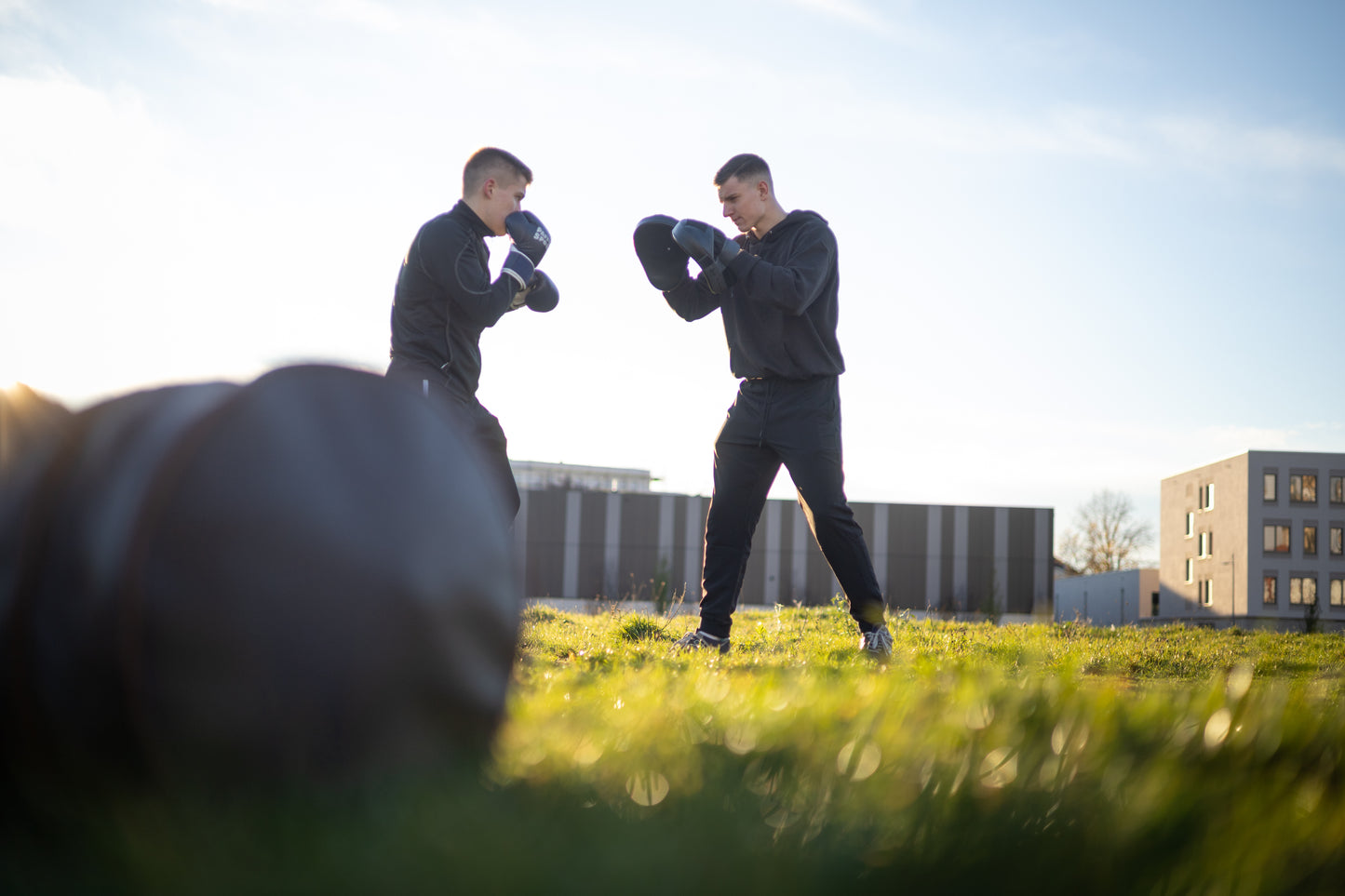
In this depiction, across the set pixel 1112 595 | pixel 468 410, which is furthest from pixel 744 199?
pixel 1112 595

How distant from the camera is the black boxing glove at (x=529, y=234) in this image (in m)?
5.89

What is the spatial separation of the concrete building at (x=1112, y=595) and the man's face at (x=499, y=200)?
81.0 m

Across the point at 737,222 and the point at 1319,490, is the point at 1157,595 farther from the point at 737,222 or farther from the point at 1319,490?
the point at 737,222

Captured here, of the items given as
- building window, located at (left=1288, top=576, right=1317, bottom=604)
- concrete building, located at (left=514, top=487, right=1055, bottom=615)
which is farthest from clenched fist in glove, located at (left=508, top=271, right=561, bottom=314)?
building window, located at (left=1288, top=576, right=1317, bottom=604)

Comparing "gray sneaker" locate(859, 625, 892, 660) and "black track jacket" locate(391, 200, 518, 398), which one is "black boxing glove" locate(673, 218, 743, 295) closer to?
"black track jacket" locate(391, 200, 518, 398)

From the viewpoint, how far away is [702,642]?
531cm

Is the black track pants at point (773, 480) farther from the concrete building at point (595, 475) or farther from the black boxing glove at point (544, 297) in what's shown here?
the concrete building at point (595, 475)

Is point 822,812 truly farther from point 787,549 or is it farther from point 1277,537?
point 1277,537

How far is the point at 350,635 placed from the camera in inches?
56.5

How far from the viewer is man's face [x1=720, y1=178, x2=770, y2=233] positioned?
6008 mm

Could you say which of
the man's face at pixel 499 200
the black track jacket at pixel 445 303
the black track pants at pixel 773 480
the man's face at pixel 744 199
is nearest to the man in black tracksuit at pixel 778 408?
A: the black track pants at pixel 773 480

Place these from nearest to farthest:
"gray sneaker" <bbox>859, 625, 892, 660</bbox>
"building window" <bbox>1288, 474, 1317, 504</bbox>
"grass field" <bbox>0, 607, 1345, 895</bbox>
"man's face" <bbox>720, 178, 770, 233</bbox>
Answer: "grass field" <bbox>0, 607, 1345, 895</bbox> < "gray sneaker" <bbox>859, 625, 892, 660</bbox> < "man's face" <bbox>720, 178, 770, 233</bbox> < "building window" <bbox>1288, 474, 1317, 504</bbox>

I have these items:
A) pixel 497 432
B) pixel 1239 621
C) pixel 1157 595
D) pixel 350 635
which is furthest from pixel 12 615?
pixel 1157 595

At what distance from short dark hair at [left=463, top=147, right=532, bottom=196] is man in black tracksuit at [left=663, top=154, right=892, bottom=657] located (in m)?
1.06
